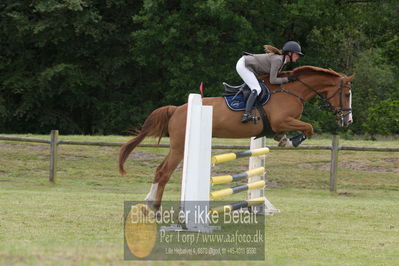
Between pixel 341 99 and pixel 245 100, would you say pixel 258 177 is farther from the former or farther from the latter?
pixel 341 99

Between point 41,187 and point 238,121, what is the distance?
6352mm

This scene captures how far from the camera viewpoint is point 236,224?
8.09 meters

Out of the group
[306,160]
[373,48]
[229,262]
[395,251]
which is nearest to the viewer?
[229,262]

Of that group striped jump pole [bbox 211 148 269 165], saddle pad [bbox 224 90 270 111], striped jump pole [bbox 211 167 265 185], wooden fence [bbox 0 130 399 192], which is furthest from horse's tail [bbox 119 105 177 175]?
wooden fence [bbox 0 130 399 192]

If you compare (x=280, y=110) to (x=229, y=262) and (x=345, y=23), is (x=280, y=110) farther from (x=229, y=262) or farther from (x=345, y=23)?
(x=345, y=23)

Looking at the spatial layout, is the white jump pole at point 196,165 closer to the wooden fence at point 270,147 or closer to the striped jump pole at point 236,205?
the striped jump pole at point 236,205

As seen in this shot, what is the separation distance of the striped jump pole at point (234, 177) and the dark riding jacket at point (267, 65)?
3.64 ft

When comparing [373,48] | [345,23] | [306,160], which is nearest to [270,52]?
[306,160]

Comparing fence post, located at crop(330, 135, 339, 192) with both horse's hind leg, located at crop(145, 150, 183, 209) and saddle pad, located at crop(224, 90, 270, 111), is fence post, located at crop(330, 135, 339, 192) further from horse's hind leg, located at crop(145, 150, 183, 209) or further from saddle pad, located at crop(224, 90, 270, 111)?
horse's hind leg, located at crop(145, 150, 183, 209)

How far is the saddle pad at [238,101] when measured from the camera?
8.59m

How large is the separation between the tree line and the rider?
1671cm

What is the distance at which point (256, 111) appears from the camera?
28.0 ft

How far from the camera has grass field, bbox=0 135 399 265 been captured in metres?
6.14

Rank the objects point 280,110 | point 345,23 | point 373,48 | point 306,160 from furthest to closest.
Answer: point 373,48 → point 345,23 → point 306,160 → point 280,110
